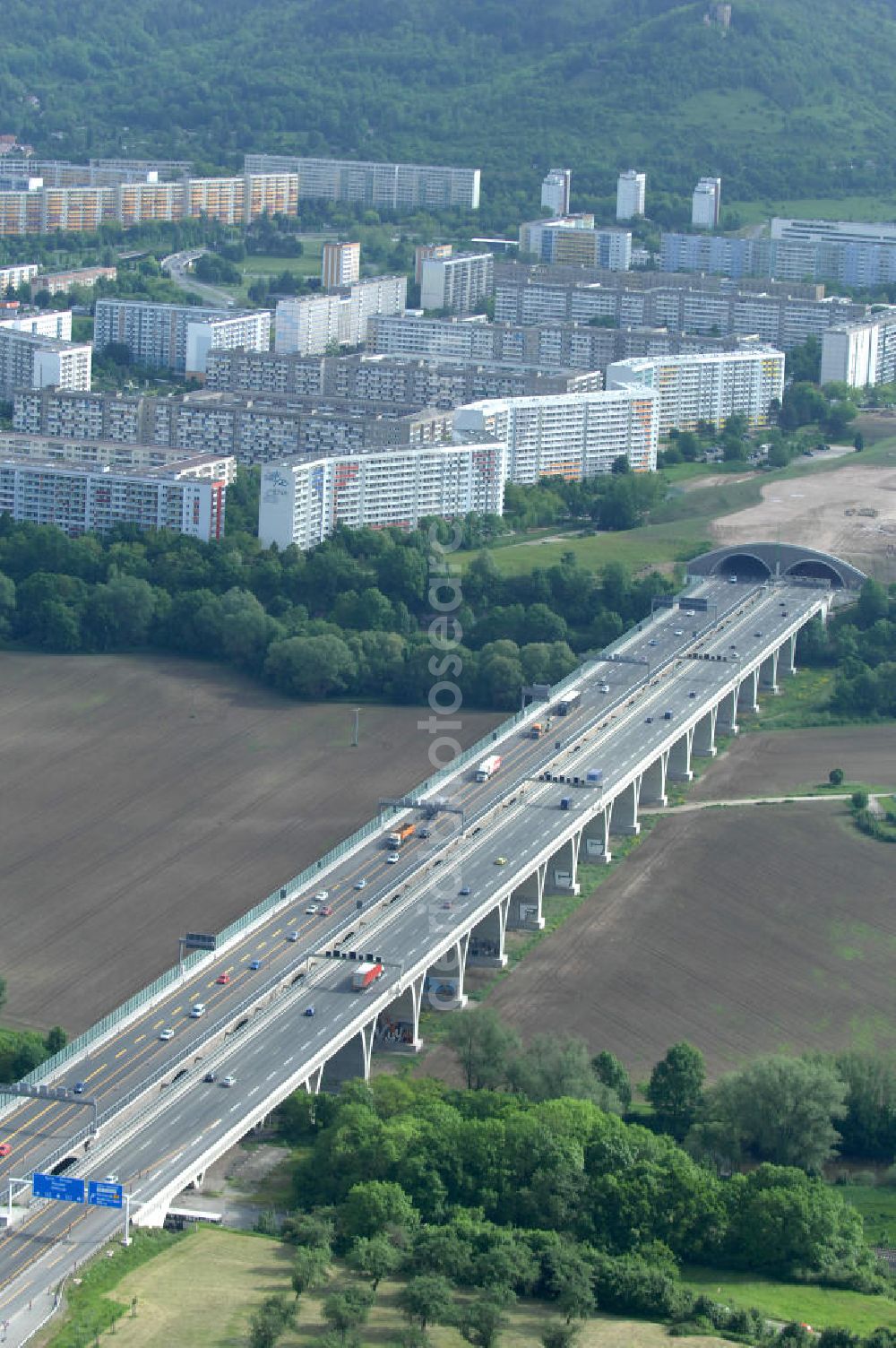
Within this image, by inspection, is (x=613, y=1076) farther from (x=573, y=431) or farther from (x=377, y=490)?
(x=573, y=431)

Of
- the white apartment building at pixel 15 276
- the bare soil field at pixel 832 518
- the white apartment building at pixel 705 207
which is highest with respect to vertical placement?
the white apartment building at pixel 705 207

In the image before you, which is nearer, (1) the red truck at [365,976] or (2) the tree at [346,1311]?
(2) the tree at [346,1311]

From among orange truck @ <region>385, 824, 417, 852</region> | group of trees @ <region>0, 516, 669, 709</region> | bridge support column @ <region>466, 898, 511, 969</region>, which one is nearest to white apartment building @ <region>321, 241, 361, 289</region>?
group of trees @ <region>0, 516, 669, 709</region>

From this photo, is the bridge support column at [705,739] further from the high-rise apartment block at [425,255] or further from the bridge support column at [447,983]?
the high-rise apartment block at [425,255]

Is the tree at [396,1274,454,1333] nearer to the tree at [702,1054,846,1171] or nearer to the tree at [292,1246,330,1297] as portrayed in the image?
the tree at [292,1246,330,1297]

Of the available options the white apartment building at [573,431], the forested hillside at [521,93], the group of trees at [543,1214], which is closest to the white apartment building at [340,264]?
the forested hillside at [521,93]

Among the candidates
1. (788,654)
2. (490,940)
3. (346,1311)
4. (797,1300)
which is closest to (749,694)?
(788,654)

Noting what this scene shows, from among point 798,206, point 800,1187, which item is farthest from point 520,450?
point 798,206
